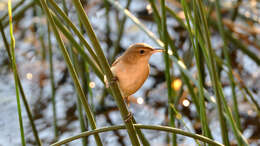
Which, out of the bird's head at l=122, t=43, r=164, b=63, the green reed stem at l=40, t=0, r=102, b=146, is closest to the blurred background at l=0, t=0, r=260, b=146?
the bird's head at l=122, t=43, r=164, b=63

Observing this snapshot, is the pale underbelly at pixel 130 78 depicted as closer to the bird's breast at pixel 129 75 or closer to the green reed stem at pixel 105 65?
the bird's breast at pixel 129 75

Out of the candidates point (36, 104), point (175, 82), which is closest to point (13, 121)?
point (36, 104)

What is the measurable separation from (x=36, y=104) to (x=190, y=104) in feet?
2.47

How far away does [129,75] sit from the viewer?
79 cm

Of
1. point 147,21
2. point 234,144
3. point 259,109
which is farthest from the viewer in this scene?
point 147,21

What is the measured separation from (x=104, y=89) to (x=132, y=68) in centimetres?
95

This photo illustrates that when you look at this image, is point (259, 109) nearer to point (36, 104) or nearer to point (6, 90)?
point (36, 104)

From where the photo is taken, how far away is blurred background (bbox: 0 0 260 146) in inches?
64.8

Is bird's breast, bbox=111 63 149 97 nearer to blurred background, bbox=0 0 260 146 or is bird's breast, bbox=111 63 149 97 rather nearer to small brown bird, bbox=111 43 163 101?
small brown bird, bbox=111 43 163 101

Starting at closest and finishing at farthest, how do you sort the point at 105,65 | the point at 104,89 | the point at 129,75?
the point at 105,65 → the point at 129,75 → the point at 104,89

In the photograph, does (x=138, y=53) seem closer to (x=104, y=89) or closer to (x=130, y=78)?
(x=130, y=78)

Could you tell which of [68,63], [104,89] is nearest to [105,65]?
[68,63]

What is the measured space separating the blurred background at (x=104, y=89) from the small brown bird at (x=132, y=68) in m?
0.70

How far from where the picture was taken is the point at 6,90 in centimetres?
189
